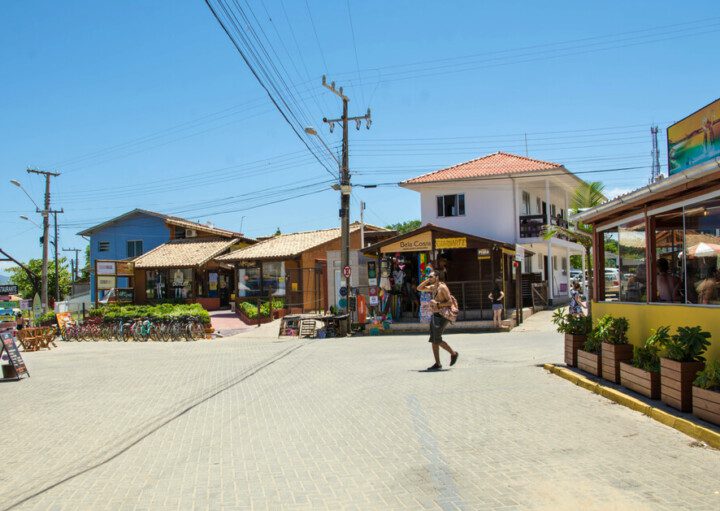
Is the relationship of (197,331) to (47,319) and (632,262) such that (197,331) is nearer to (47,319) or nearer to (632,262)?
(47,319)

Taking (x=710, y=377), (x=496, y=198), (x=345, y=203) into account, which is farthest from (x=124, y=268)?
(x=710, y=377)

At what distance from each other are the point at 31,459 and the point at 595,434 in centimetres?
617

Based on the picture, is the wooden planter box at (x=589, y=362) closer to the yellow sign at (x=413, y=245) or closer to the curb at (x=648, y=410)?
the curb at (x=648, y=410)

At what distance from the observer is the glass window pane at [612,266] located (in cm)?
1104

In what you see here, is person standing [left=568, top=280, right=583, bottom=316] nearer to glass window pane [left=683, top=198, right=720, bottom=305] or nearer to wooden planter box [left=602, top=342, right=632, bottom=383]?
wooden planter box [left=602, top=342, right=632, bottom=383]

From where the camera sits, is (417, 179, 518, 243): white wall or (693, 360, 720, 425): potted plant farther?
(417, 179, 518, 243): white wall

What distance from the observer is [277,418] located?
8.45 metres

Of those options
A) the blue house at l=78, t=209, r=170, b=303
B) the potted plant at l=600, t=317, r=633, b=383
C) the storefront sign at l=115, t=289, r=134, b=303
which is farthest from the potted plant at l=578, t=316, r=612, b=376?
the blue house at l=78, t=209, r=170, b=303

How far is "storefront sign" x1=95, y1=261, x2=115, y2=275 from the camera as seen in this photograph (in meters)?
33.1

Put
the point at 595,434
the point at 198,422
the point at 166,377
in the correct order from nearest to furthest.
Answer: the point at 595,434, the point at 198,422, the point at 166,377

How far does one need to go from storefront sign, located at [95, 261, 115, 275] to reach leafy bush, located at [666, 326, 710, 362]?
1210 inches

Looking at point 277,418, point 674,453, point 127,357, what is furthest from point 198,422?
point 127,357

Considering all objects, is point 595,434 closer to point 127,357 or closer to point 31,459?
point 31,459

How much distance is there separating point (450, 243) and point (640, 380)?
1490cm
